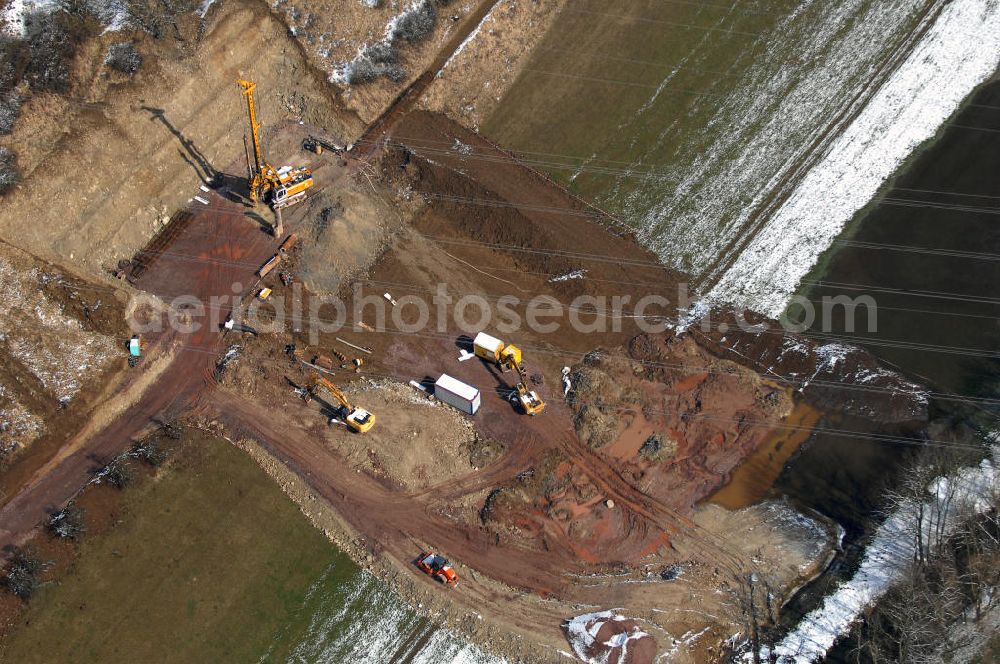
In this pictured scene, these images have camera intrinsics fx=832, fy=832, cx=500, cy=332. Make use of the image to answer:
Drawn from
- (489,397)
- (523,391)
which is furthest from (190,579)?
(523,391)

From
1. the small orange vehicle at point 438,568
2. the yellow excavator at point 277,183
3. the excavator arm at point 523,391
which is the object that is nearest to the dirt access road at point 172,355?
the yellow excavator at point 277,183

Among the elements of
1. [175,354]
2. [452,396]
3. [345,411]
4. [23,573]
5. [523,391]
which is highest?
[523,391]

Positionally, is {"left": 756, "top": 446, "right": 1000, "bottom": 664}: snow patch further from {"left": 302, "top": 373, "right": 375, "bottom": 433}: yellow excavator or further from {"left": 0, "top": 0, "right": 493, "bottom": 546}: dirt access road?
{"left": 0, "top": 0, "right": 493, "bottom": 546}: dirt access road

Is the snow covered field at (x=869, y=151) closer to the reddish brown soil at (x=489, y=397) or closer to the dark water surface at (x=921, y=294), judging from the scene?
the dark water surface at (x=921, y=294)

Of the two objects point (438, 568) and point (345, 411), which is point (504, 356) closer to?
point (345, 411)

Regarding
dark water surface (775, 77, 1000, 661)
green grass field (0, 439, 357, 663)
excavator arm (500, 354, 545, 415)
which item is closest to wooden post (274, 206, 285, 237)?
green grass field (0, 439, 357, 663)

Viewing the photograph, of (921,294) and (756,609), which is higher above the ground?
(921,294)

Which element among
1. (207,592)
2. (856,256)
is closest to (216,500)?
(207,592)

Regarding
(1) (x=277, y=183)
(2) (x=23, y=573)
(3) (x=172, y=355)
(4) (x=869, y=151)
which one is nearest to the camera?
(2) (x=23, y=573)

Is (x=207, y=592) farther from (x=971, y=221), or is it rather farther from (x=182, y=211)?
(x=971, y=221)
